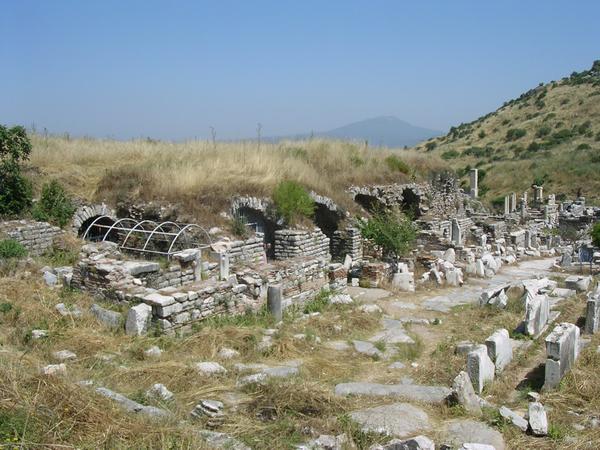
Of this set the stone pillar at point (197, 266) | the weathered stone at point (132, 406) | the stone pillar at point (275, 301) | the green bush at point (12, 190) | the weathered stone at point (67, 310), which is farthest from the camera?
the green bush at point (12, 190)

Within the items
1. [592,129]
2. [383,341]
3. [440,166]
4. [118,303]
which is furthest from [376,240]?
[592,129]

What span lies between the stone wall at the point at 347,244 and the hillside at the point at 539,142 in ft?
79.4

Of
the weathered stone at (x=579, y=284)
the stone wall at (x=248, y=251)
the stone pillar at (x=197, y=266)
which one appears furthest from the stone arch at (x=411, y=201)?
the stone pillar at (x=197, y=266)

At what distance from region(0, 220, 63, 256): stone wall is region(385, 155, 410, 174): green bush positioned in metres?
13.3

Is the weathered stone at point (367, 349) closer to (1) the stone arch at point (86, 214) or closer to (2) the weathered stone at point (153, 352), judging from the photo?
(2) the weathered stone at point (153, 352)

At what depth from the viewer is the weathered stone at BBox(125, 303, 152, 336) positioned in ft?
25.9

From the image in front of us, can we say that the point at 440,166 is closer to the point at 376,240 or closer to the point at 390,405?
the point at 376,240

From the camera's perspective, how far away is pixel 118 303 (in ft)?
28.9

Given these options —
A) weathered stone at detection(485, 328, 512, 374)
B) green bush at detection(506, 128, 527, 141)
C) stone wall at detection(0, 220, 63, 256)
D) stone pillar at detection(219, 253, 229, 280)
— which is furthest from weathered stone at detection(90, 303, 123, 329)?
green bush at detection(506, 128, 527, 141)

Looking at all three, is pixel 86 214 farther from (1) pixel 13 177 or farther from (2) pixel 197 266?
(2) pixel 197 266

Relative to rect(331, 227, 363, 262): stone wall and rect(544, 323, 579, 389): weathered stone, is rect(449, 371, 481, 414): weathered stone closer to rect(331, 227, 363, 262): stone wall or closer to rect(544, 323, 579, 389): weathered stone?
rect(544, 323, 579, 389): weathered stone

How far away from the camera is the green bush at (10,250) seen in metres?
10.7

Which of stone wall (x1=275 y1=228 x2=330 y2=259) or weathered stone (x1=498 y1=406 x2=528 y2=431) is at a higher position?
stone wall (x1=275 y1=228 x2=330 y2=259)

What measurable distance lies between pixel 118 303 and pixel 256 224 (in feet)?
23.9
